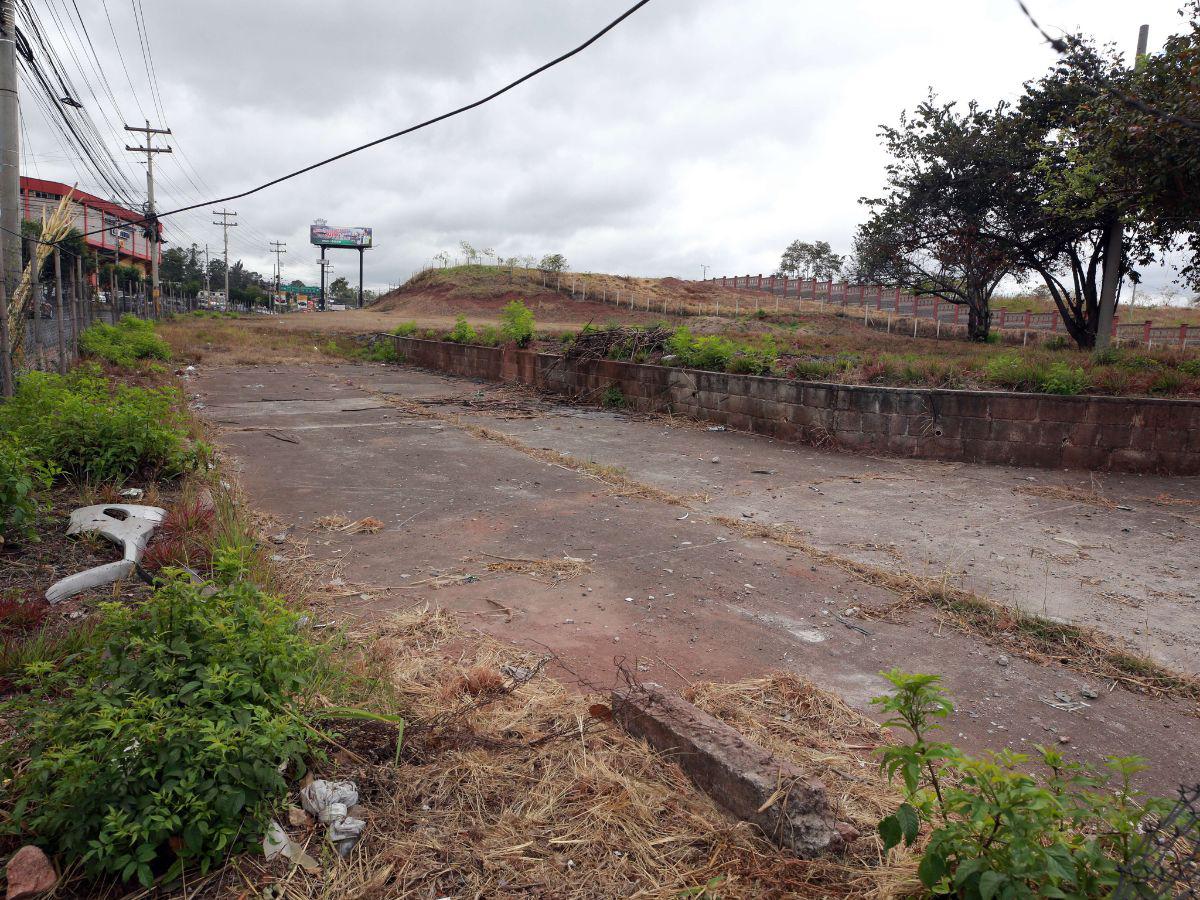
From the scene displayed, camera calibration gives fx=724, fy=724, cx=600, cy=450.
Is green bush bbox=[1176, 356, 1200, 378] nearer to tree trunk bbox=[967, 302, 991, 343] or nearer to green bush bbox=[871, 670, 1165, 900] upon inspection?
green bush bbox=[871, 670, 1165, 900]

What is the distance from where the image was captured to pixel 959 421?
807 centimetres

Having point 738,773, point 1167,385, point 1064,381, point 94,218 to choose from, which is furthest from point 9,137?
point 94,218

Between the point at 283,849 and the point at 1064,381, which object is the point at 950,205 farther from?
the point at 283,849

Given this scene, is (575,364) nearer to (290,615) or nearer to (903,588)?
(903,588)

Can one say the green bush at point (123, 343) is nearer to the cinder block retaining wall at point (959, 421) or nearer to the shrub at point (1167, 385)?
the cinder block retaining wall at point (959, 421)

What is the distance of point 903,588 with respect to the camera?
4.38 meters

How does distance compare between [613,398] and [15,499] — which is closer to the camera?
[15,499]

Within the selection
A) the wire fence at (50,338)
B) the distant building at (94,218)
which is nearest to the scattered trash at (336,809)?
the wire fence at (50,338)

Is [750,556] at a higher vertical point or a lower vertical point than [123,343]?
lower

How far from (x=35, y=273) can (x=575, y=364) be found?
8.05m

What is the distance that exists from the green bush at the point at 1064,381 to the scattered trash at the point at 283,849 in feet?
27.4

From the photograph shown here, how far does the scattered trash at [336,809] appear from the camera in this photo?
2074 millimetres

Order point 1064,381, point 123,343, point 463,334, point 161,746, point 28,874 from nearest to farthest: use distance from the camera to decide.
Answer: point 28,874, point 161,746, point 1064,381, point 123,343, point 463,334

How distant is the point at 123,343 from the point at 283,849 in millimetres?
16375
